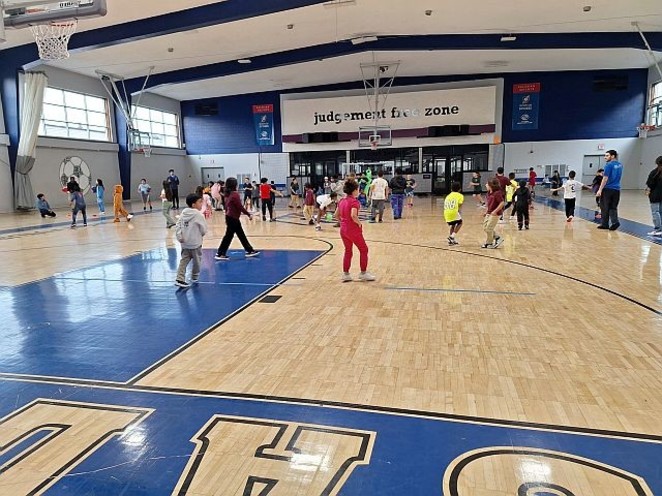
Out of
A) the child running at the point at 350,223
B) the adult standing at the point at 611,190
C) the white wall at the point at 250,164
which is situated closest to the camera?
the child running at the point at 350,223

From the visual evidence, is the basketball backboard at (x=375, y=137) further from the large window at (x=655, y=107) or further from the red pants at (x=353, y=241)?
the red pants at (x=353, y=241)

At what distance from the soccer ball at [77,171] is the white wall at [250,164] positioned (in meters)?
8.91

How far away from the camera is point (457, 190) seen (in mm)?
8859

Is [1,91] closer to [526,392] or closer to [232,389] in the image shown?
[232,389]

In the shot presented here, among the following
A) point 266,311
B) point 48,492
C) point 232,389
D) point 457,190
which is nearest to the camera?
point 48,492

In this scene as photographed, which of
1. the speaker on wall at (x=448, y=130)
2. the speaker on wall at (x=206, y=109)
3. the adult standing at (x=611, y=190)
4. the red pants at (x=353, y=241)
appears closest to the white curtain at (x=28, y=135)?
the speaker on wall at (x=206, y=109)

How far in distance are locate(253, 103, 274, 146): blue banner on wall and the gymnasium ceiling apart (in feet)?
13.4

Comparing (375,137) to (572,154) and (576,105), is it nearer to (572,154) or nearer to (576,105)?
(572,154)

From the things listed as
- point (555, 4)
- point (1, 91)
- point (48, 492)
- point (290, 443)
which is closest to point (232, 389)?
point (290, 443)

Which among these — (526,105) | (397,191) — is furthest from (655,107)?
(397,191)

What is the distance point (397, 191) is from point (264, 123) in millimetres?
17813

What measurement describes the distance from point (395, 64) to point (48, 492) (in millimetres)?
24389

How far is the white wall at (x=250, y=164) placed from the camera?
97.5 ft

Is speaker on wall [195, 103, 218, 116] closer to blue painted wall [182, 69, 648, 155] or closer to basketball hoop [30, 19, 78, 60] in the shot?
blue painted wall [182, 69, 648, 155]
